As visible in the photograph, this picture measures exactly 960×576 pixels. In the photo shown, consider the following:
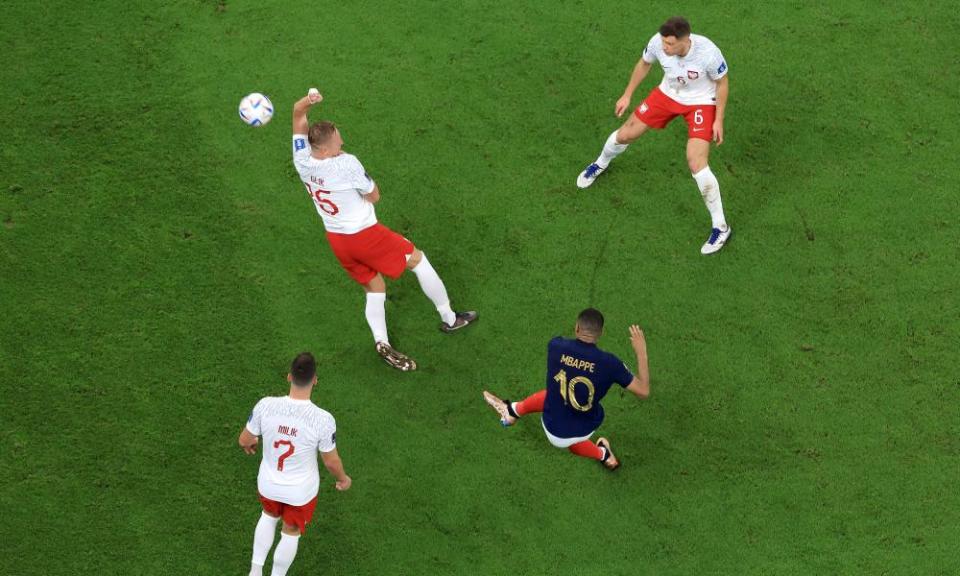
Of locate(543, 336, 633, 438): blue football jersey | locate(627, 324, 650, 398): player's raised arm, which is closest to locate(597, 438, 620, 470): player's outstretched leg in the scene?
locate(543, 336, 633, 438): blue football jersey

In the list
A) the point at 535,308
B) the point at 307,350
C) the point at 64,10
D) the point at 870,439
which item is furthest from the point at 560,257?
the point at 64,10

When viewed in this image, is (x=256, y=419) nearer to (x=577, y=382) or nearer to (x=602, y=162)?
(x=577, y=382)

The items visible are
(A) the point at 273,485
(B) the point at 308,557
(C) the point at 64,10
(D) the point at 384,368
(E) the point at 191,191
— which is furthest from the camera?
(C) the point at 64,10

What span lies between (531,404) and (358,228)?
6.64ft

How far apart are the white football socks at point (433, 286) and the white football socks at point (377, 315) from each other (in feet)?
1.21

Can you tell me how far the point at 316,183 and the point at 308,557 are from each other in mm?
2978

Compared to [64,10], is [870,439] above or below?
below

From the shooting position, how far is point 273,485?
7395 mm

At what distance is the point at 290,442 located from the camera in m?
7.23

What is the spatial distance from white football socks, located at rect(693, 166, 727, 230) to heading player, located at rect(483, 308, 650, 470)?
2144 mm

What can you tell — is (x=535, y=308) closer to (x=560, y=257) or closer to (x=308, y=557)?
(x=560, y=257)

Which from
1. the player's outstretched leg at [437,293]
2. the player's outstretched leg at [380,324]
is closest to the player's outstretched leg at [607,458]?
the player's outstretched leg at [437,293]

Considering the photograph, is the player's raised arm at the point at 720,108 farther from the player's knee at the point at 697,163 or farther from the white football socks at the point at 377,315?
the white football socks at the point at 377,315

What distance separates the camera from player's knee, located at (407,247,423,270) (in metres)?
8.90
